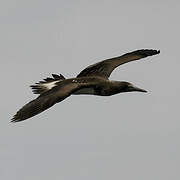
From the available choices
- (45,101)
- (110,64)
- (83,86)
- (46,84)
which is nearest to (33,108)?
(45,101)

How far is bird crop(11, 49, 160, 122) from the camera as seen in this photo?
2395cm

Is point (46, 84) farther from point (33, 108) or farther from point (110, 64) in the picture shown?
point (33, 108)

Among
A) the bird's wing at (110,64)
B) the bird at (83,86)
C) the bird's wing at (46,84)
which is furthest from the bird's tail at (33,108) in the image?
the bird's wing at (110,64)

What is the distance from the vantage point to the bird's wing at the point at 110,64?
2964cm

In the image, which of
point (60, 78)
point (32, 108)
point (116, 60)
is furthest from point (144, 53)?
point (32, 108)

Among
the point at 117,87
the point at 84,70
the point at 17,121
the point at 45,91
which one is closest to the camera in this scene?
the point at 17,121

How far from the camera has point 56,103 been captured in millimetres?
24125

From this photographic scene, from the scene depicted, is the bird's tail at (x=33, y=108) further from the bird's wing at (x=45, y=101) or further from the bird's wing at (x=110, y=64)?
the bird's wing at (x=110, y=64)

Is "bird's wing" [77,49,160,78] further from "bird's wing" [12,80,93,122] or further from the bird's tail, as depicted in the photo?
the bird's tail

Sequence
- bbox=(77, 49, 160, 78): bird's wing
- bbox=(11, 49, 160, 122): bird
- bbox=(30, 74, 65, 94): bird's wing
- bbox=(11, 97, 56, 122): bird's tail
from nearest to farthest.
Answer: bbox=(11, 97, 56, 122): bird's tail → bbox=(11, 49, 160, 122): bird → bbox=(30, 74, 65, 94): bird's wing → bbox=(77, 49, 160, 78): bird's wing

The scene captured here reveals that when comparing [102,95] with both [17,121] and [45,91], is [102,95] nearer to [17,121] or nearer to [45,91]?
[45,91]

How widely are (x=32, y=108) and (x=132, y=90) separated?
4.88 meters

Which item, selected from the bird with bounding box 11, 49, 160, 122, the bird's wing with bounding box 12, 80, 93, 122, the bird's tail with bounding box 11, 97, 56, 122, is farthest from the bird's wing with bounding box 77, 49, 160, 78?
the bird's tail with bounding box 11, 97, 56, 122

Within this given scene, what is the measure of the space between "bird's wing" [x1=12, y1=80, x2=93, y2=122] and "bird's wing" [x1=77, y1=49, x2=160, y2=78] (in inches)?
139
